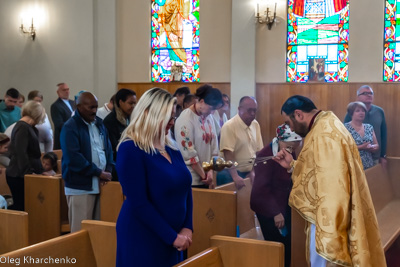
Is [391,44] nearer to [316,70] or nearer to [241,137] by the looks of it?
[316,70]

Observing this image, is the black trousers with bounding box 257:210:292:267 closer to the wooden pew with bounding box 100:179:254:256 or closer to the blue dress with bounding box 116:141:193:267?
the wooden pew with bounding box 100:179:254:256

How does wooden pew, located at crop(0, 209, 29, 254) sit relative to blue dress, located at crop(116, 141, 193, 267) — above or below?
below

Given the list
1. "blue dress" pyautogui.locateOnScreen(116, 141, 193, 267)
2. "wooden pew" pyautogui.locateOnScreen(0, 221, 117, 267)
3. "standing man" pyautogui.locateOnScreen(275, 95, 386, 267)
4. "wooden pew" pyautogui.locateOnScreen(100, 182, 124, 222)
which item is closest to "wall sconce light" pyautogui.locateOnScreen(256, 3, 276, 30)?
"wooden pew" pyautogui.locateOnScreen(100, 182, 124, 222)

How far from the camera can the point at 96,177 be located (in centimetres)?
475

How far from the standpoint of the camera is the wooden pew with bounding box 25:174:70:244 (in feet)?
17.8

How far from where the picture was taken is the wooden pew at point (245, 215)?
16.8 ft

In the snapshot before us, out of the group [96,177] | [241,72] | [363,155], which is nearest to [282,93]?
[241,72]

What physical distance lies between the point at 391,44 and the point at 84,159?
277 inches

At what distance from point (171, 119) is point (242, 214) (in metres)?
2.38

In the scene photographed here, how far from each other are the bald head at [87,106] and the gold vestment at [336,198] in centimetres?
204

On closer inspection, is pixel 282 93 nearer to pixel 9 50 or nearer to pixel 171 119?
pixel 9 50

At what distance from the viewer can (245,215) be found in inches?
208

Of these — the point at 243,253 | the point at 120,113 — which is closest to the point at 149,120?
Answer: the point at 243,253

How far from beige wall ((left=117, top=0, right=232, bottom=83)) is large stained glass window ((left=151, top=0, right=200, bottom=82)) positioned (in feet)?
0.50
